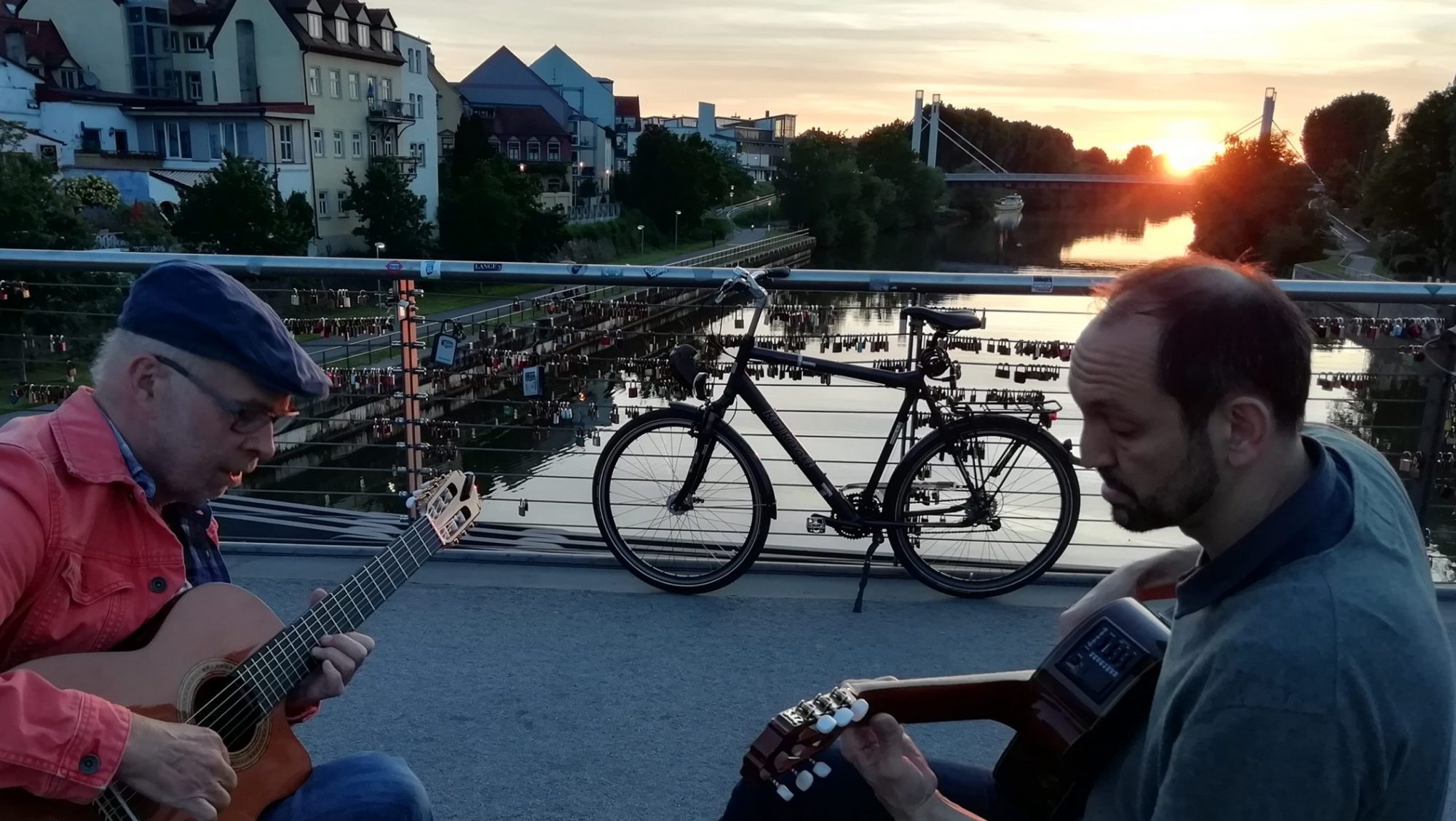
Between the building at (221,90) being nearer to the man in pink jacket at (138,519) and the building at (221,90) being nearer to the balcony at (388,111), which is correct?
the balcony at (388,111)

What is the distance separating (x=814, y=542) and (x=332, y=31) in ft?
138

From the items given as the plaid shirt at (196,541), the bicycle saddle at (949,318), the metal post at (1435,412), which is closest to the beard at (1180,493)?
the plaid shirt at (196,541)

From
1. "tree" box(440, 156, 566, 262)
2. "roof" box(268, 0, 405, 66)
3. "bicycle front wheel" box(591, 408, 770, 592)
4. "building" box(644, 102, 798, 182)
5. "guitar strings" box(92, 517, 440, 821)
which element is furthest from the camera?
"building" box(644, 102, 798, 182)

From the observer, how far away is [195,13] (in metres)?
40.2

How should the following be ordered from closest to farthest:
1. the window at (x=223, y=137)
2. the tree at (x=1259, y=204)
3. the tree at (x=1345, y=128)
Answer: the window at (x=223, y=137) → the tree at (x=1259, y=204) → the tree at (x=1345, y=128)

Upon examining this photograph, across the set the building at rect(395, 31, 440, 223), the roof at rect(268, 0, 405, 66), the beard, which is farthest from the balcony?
the beard

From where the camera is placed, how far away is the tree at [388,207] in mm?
38250

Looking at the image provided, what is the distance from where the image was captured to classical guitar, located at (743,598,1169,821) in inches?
53.1

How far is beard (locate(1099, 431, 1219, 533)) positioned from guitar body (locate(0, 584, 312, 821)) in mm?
A: 1356

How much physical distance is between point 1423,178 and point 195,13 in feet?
134

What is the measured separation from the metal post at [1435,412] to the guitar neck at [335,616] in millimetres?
3273

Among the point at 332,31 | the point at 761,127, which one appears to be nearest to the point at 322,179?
the point at 332,31

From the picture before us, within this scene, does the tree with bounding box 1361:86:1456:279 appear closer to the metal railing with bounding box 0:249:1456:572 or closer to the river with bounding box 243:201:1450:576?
the river with bounding box 243:201:1450:576

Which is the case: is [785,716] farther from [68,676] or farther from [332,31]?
[332,31]
